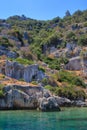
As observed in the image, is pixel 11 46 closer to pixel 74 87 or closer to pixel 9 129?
pixel 74 87

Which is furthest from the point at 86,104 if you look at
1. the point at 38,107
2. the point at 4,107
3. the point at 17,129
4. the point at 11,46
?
the point at 17,129

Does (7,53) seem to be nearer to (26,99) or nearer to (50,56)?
(26,99)

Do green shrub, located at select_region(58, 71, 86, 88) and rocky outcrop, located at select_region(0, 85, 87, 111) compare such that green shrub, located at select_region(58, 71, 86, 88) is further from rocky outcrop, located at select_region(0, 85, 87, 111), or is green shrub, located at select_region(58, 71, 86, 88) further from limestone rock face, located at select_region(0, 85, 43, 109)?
limestone rock face, located at select_region(0, 85, 43, 109)

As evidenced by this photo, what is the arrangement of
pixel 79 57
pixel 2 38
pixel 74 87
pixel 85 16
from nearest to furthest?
pixel 74 87 < pixel 2 38 < pixel 79 57 < pixel 85 16

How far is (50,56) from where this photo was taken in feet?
376

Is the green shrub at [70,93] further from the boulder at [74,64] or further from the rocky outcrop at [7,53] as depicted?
the boulder at [74,64]

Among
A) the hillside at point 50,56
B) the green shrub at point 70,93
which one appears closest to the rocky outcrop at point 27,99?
the hillside at point 50,56

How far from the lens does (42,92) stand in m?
61.0

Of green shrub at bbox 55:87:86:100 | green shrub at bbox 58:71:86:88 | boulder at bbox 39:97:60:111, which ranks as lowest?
boulder at bbox 39:97:60:111

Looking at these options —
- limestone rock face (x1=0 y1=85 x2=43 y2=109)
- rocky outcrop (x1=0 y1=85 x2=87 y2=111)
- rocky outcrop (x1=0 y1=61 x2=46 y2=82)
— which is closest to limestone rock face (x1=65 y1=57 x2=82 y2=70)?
rocky outcrop (x1=0 y1=61 x2=46 y2=82)

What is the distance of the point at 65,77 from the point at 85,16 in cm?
6391

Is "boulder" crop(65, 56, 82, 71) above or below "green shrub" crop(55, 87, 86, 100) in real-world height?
above

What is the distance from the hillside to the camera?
237 ft

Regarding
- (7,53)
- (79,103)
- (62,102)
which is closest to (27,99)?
(62,102)
